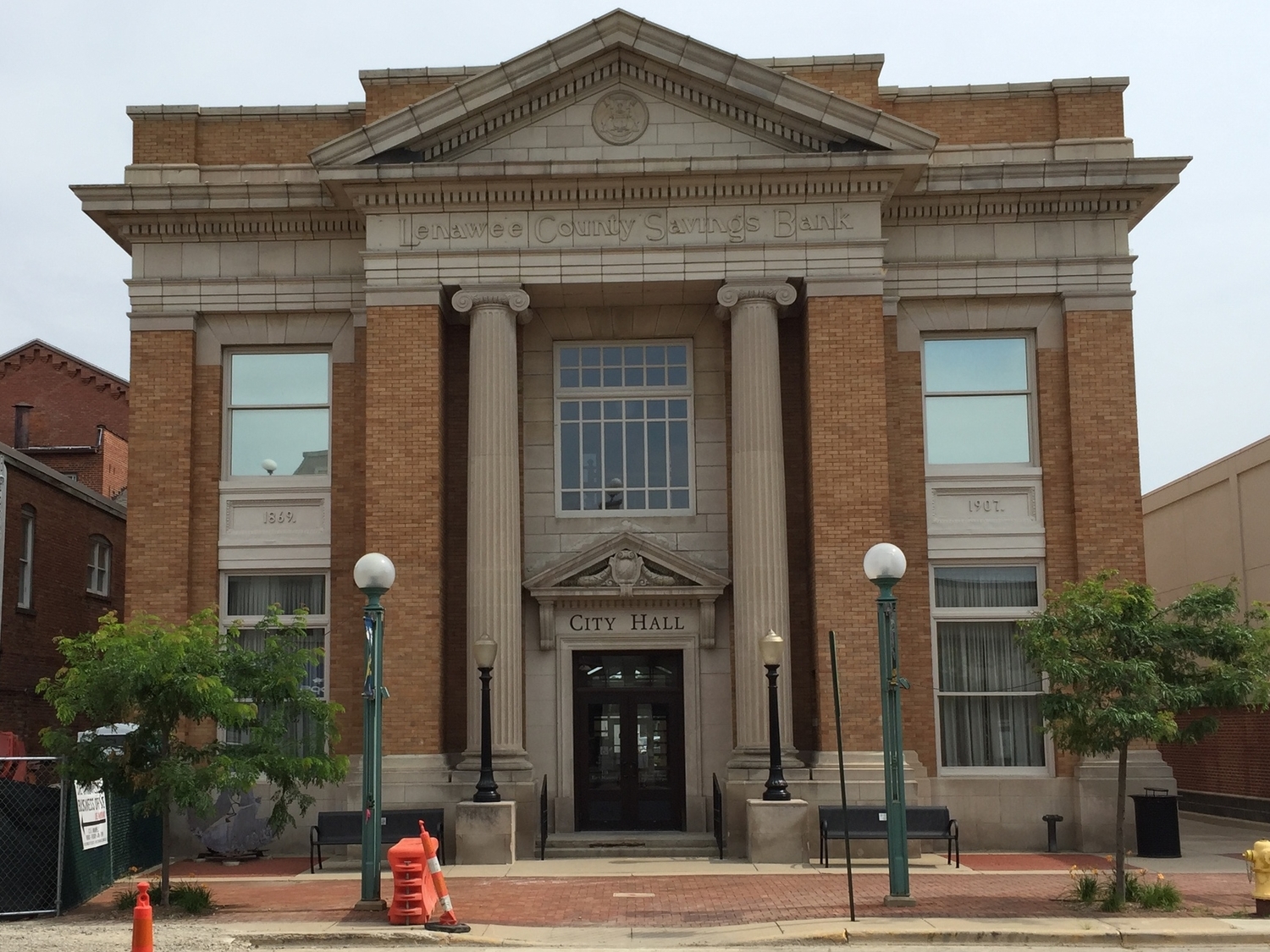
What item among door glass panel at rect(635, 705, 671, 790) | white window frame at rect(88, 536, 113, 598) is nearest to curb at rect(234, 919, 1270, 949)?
door glass panel at rect(635, 705, 671, 790)

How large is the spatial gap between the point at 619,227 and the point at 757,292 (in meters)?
2.48

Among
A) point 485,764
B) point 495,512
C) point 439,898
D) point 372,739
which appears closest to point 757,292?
point 495,512

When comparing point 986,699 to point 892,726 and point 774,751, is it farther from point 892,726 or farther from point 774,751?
point 892,726

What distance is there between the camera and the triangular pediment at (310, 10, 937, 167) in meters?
22.5

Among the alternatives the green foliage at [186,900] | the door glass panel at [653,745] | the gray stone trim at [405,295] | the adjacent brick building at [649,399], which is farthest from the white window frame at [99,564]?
the green foliage at [186,900]

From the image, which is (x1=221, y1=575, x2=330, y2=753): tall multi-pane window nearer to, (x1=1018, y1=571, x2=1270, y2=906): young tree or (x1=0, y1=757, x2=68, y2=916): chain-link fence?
(x1=0, y1=757, x2=68, y2=916): chain-link fence

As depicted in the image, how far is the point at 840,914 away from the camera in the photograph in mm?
15406

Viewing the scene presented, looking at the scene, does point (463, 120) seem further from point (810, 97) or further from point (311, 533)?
point (311, 533)

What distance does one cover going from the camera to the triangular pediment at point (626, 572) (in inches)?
918

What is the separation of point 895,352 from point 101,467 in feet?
86.2

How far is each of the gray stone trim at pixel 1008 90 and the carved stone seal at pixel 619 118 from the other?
424 cm

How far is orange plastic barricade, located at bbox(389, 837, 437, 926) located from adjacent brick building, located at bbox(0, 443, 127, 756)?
13506 millimetres

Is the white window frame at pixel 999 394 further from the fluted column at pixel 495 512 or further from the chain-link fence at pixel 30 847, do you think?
the chain-link fence at pixel 30 847

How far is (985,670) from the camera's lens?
23.4 metres
